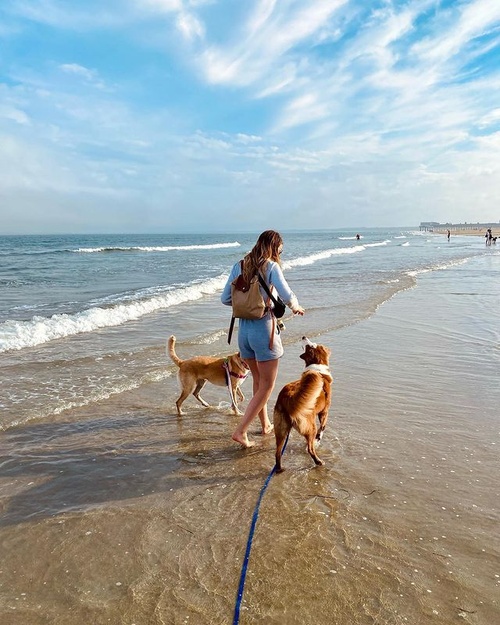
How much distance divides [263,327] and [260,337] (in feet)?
0.34

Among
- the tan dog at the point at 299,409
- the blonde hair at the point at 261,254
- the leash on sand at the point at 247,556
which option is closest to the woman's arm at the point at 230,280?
the blonde hair at the point at 261,254

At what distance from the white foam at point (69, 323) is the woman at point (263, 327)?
20.3 feet

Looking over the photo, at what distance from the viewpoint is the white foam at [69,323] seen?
29.3 feet

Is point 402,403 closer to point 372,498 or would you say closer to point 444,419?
point 444,419

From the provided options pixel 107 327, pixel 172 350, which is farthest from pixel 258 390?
pixel 107 327

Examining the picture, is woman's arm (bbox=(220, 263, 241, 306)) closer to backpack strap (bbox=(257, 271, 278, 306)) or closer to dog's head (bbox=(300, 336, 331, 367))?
backpack strap (bbox=(257, 271, 278, 306))

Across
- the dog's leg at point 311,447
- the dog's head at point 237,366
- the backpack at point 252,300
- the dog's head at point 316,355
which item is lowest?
the dog's leg at point 311,447

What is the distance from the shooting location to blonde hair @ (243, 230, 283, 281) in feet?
12.9

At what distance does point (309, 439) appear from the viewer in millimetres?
3865

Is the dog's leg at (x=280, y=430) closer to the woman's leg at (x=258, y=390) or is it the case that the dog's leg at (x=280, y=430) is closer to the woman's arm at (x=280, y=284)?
the woman's leg at (x=258, y=390)

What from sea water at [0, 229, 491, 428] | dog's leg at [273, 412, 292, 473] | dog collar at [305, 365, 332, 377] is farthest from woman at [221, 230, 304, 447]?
sea water at [0, 229, 491, 428]

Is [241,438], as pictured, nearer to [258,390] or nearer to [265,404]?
[265,404]

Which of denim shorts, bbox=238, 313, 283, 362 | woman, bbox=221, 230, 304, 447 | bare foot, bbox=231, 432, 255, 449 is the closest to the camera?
woman, bbox=221, 230, 304, 447

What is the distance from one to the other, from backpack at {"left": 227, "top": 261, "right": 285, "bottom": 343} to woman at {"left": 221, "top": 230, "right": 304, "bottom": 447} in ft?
0.16
